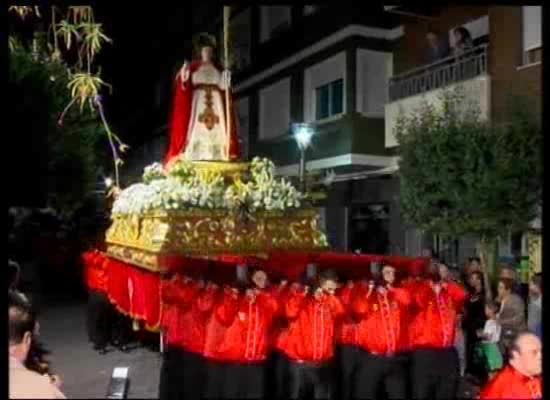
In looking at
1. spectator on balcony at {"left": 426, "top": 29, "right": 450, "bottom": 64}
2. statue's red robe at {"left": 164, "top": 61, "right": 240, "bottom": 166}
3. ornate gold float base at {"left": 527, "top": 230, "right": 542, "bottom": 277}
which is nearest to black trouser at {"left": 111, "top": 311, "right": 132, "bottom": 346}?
statue's red robe at {"left": 164, "top": 61, "right": 240, "bottom": 166}

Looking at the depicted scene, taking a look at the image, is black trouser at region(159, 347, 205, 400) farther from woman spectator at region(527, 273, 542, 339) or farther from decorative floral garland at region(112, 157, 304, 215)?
woman spectator at region(527, 273, 542, 339)

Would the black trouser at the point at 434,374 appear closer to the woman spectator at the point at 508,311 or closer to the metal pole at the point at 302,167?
the woman spectator at the point at 508,311

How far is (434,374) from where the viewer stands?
8.14 ft

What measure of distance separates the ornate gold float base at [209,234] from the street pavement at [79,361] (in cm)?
50

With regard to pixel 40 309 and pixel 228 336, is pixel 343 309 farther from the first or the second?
pixel 40 309

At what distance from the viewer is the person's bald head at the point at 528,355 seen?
5.39 feet

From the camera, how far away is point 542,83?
170 centimetres

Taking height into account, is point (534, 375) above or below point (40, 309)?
below

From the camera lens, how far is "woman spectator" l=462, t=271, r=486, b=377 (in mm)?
2306

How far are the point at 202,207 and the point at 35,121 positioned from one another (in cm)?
154

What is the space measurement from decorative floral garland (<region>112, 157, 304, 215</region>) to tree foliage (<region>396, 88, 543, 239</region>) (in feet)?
2.59

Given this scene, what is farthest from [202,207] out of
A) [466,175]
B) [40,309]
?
[466,175]

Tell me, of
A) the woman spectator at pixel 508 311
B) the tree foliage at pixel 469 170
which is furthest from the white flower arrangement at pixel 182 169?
the woman spectator at pixel 508 311

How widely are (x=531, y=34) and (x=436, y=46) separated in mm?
516
